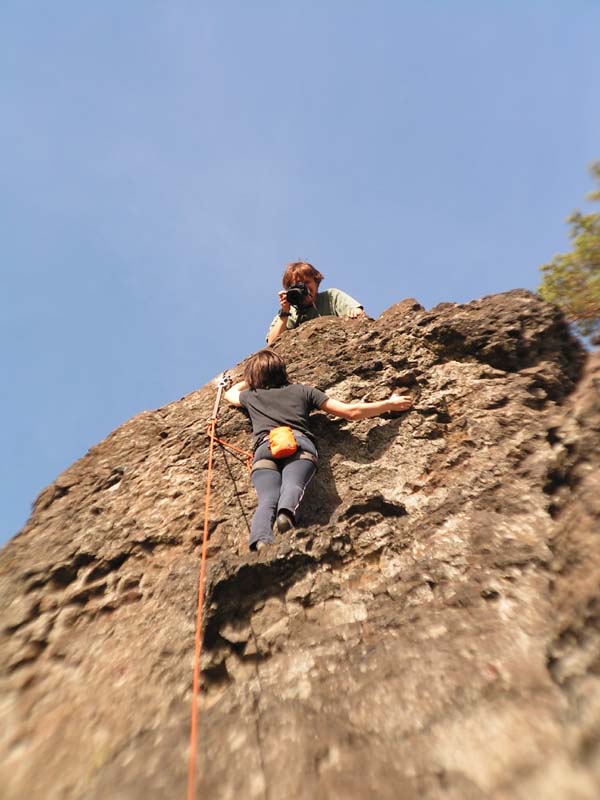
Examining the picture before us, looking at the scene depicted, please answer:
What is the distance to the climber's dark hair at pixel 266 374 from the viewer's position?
17.2 ft

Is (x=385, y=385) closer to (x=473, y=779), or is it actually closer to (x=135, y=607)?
(x=135, y=607)

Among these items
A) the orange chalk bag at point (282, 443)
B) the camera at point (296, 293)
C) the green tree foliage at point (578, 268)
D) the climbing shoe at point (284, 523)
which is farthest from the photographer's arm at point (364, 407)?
the green tree foliage at point (578, 268)

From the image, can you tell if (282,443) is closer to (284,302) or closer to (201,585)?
(201,585)

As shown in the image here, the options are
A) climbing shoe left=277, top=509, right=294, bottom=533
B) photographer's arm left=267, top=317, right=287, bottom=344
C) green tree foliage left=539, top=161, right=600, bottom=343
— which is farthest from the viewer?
green tree foliage left=539, top=161, right=600, bottom=343

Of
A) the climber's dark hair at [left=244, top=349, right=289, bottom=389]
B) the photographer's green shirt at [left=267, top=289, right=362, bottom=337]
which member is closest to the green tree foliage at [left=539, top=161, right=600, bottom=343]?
the photographer's green shirt at [left=267, top=289, right=362, bottom=337]

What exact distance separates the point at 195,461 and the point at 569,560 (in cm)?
361

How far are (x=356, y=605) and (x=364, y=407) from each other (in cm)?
190

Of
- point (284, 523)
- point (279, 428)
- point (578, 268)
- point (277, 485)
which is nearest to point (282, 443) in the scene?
point (279, 428)

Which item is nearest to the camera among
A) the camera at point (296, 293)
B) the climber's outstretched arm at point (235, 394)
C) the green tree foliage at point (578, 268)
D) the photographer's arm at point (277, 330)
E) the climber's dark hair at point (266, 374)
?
the climber's dark hair at point (266, 374)

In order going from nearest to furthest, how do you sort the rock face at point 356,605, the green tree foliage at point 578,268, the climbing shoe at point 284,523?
the rock face at point 356,605
the climbing shoe at point 284,523
the green tree foliage at point 578,268

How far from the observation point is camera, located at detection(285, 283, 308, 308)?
714cm

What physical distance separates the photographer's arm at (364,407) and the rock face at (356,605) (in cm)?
27

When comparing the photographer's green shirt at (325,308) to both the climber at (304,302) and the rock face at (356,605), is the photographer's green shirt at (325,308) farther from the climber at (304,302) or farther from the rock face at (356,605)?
the rock face at (356,605)

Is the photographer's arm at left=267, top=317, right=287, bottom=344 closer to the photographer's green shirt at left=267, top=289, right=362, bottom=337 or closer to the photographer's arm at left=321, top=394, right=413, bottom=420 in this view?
the photographer's green shirt at left=267, top=289, right=362, bottom=337
